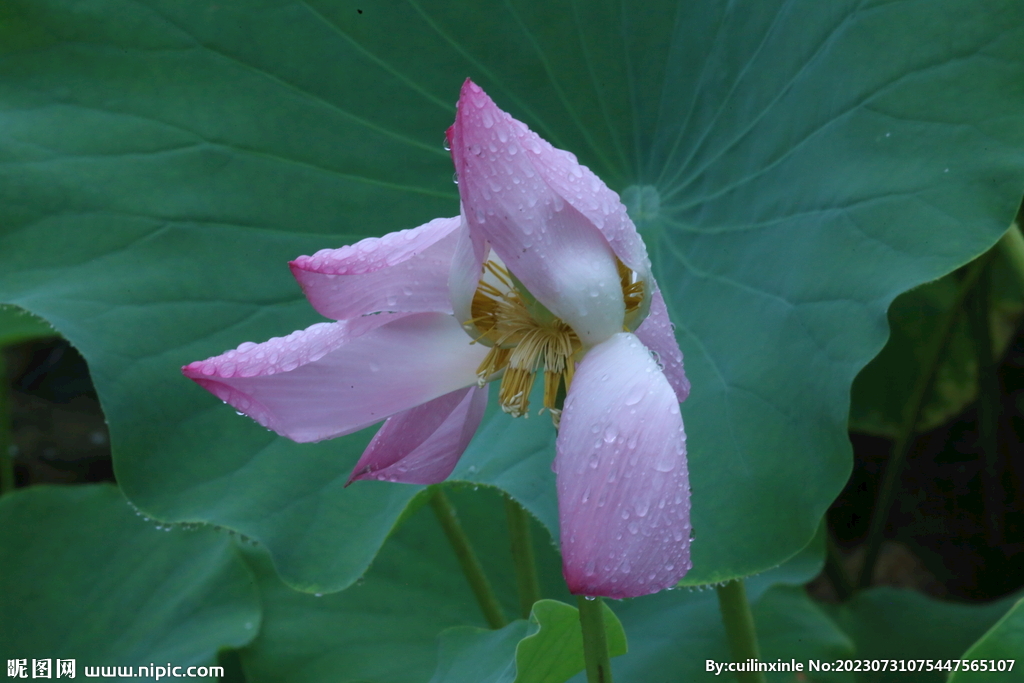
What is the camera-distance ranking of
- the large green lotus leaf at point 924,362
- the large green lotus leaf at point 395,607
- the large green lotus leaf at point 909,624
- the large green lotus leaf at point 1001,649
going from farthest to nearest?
the large green lotus leaf at point 924,362, the large green lotus leaf at point 909,624, the large green lotus leaf at point 395,607, the large green lotus leaf at point 1001,649

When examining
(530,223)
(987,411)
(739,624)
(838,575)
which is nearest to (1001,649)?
(739,624)

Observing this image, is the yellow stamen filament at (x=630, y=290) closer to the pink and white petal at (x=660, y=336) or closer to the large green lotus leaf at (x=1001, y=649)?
the pink and white petal at (x=660, y=336)

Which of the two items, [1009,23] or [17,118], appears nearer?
[1009,23]

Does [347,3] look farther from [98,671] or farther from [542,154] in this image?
[98,671]

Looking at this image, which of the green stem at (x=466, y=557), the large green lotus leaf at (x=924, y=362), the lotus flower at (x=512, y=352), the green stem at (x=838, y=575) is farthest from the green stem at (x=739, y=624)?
the large green lotus leaf at (x=924, y=362)

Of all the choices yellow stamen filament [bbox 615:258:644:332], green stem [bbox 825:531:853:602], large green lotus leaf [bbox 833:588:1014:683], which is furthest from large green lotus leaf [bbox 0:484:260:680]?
green stem [bbox 825:531:853:602]

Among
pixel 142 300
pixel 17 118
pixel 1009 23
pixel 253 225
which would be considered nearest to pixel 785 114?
pixel 1009 23

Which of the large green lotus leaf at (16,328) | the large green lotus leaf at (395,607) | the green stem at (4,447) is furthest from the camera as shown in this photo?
the green stem at (4,447)

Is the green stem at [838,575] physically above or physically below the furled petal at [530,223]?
below
